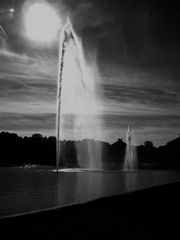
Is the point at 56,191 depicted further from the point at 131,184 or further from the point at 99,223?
the point at 99,223

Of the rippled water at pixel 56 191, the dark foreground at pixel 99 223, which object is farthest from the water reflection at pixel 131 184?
the dark foreground at pixel 99 223

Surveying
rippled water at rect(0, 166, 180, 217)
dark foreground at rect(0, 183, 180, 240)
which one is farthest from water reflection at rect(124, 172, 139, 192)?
dark foreground at rect(0, 183, 180, 240)

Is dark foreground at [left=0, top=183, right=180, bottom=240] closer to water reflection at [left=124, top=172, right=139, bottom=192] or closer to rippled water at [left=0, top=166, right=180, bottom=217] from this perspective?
rippled water at [left=0, top=166, right=180, bottom=217]

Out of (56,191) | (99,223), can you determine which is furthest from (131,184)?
(99,223)

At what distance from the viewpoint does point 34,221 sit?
10.9 metres

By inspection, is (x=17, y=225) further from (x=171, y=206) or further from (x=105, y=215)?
(x=171, y=206)

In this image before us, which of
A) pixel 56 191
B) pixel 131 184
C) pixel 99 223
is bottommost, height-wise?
pixel 56 191

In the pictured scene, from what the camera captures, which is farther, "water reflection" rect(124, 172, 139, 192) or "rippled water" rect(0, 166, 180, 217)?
"water reflection" rect(124, 172, 139, 192)

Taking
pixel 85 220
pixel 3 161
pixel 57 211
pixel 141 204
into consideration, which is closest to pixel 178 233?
pixel 85 220

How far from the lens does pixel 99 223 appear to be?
1125 cm

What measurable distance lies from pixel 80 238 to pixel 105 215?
10.3ft

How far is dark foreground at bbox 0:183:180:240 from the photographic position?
32.0 feet

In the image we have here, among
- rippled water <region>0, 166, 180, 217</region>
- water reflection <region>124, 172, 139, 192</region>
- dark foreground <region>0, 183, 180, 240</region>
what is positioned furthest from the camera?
water reflection <region>124, 172, 139, 192</region>

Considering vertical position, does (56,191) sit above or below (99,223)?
below
